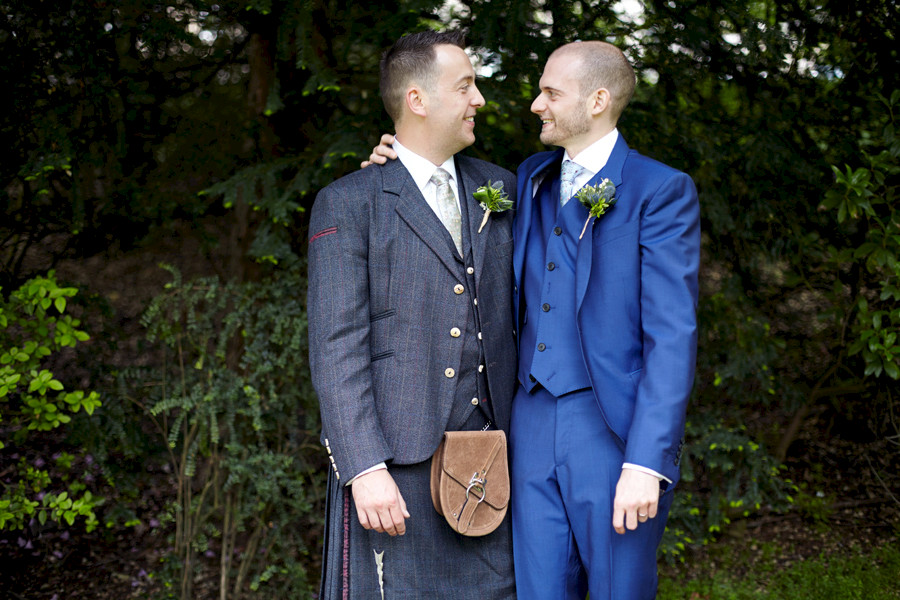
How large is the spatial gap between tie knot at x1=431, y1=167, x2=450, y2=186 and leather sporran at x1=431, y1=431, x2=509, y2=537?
0.76 metres

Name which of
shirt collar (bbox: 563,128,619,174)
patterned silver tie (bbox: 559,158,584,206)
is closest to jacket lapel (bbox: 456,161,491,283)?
patterned silver tie (bbox: 559,158,584,206)

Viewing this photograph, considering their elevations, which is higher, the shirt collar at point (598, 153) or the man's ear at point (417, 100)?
the man's ear at point (417, 100)

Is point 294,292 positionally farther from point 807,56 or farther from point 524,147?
point 807,56

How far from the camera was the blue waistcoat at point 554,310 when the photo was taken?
2.16 m

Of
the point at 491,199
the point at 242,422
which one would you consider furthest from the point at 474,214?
the point at 242,422

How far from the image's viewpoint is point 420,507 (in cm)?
220

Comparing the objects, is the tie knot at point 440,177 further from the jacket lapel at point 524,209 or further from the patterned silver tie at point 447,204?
the jacket lapel at point 524,209

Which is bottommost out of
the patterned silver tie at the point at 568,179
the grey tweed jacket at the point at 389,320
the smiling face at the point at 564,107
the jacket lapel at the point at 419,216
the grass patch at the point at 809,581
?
the grass patch at the point at 809,581

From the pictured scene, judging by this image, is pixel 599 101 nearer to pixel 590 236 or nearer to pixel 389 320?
pixel 590 236

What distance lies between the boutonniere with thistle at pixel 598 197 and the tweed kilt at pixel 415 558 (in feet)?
2.79

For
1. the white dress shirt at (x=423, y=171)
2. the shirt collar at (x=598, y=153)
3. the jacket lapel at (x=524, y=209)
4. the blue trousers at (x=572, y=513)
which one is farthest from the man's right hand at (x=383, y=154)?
the blue trousers at (x=572, y=513)

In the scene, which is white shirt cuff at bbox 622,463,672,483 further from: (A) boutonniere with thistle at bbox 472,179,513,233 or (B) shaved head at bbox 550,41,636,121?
(B) shaved head at bbox 550,41,636,121

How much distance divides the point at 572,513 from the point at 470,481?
30cm

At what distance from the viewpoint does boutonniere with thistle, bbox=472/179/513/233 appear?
2273 mm
